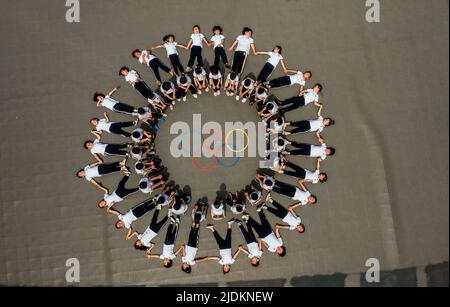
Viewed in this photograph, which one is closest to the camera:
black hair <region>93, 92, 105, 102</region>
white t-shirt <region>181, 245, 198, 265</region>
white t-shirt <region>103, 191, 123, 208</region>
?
white t-shirt <region>181, 245, 198, 265</region>

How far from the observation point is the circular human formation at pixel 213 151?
6.60 m

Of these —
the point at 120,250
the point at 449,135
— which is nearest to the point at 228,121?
the point at 120,250

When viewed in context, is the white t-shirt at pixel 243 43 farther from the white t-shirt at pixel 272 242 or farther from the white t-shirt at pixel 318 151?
the white t-shirt at pixel 272 242

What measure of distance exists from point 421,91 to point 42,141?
7846mm

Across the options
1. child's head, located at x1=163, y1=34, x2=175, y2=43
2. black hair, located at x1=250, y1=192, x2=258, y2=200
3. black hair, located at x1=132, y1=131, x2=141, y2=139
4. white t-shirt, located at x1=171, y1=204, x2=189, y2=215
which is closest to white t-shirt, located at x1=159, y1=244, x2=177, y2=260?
white t-shirt, located at x1=171, y1=204, x2=189, y2=215

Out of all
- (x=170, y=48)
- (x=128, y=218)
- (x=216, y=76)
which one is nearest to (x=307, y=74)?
(x=216, y=76)

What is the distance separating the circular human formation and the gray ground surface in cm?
21

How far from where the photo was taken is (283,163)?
6680mm

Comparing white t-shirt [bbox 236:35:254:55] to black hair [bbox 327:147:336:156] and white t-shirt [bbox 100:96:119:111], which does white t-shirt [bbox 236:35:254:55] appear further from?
white t-shirt [bbox 100:96:119:111]

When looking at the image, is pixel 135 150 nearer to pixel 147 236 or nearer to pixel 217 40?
pixel 147 236

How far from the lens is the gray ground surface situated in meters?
6.84

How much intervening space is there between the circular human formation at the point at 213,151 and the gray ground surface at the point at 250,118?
0.21 metres

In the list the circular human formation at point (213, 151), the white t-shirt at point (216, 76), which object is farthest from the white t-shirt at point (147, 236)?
the white t-shirt at point (216, 76)

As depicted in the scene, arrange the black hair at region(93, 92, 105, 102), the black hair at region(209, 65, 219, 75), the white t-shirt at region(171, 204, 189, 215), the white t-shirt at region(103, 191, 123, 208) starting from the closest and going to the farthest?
the black hair at region(209, 65, 219, 75) < the white t-shirt at region(171, 204, 189, 215) < the white t-shirt at region(103, 191, 123, 208) < the black hair at region(93, 92, 105, 102)
